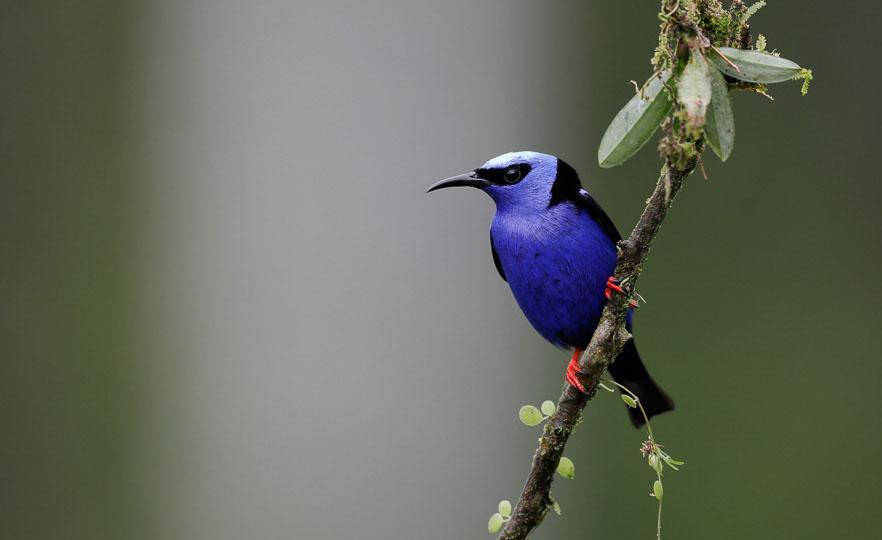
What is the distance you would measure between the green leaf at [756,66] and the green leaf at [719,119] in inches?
1.2

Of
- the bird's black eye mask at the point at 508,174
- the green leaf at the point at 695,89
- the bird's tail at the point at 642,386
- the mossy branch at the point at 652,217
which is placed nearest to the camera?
the green leaf at the point at 695,89

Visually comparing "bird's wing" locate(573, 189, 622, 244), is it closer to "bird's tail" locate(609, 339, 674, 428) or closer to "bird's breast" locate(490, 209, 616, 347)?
"bird's breast" locate(490, 209, 616, 347)

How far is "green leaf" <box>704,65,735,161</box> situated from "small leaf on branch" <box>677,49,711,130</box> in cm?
3

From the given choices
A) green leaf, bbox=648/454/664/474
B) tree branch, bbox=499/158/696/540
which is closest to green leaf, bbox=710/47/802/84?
tree branch, bbox=499/158/696/540

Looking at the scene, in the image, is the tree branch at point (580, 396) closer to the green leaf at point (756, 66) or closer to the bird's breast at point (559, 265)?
the green leaf at point (756, 66)

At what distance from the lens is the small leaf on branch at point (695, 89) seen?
5.96 ft

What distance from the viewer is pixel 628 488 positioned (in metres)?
6.03

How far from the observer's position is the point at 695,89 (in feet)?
6.05

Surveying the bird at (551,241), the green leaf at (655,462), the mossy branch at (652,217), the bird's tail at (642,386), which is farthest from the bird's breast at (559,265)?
the green leaf at (655,462)

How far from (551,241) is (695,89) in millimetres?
1397

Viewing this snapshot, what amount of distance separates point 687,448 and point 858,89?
7.55 ft

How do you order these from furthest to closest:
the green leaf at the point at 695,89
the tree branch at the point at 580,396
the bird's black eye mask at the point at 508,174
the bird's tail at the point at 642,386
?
1. the bird's tail at the point at 642,386
2. the bird's black eye mask at the point at 508,174
3. the tree branch at the point at 580,396
4. the green leaf at the point at 695,89

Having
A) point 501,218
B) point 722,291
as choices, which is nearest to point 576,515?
point 722,291

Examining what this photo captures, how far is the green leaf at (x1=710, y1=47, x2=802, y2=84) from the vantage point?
1.89 meters
